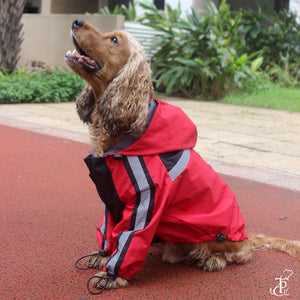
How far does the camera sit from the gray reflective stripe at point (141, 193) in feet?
8.61

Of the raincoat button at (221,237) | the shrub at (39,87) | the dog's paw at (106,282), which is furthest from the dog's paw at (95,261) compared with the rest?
the shrub at (39,87)

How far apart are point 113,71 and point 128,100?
0.26m

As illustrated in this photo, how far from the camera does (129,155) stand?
266 centimetres

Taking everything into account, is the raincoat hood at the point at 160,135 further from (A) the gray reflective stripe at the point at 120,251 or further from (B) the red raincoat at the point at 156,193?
(A) the gray reflective stripe at the point at 120,251

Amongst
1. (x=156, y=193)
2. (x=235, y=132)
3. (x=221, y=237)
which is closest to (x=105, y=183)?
(x=156, y=193)

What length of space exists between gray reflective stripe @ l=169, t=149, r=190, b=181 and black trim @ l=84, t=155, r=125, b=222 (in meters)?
0.33

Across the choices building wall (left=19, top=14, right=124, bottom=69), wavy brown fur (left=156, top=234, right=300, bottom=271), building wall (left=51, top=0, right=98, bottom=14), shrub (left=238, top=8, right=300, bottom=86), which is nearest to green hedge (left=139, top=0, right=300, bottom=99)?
shrub (left=238, top=8, right=300, bottom=86)

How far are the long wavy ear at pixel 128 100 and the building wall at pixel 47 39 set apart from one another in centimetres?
1182

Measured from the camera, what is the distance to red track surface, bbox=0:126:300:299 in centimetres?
270

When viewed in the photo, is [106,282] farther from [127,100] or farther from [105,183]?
[127,100]

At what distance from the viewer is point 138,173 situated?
2.64 meters

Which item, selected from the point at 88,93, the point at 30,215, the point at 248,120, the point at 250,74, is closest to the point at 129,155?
the point at 88,93

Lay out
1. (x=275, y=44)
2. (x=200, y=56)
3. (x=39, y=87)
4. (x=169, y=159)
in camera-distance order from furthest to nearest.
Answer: (x=275, y=44) → (x=200, y=56) → (x=39, y=87) → (x=169, y=159)

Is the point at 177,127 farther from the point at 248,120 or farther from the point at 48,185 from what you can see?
the point at 248,120
